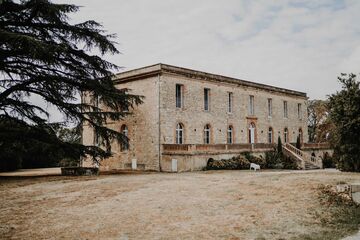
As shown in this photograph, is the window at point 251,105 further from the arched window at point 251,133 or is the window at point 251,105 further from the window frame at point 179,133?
the window frame at point 179,133

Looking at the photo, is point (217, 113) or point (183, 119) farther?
point (217, 113)

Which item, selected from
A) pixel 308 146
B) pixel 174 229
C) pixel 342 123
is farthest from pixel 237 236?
pixel 308 146

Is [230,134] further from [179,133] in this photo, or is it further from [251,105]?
[179,133]

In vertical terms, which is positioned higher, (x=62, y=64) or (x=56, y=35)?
(x=56, y=35)

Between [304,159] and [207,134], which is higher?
[207,134]

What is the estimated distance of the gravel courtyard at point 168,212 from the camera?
713 cm

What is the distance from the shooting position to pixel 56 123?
66.2ft

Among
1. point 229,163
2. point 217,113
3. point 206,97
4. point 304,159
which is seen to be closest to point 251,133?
point 217,113

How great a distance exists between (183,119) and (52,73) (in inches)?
396

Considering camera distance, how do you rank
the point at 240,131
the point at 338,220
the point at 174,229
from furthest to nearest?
the point at 240,131 < the point at 338,220 < the point at 174,229

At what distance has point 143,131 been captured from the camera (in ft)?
80.3

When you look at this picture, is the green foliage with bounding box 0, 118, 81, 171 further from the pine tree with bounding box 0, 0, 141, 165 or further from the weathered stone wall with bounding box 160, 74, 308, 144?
the weathered stone wall with bounding box 160, 74, 308, 144

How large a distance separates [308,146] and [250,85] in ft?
28.6

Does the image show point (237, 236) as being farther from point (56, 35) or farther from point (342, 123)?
point (56, 35)
